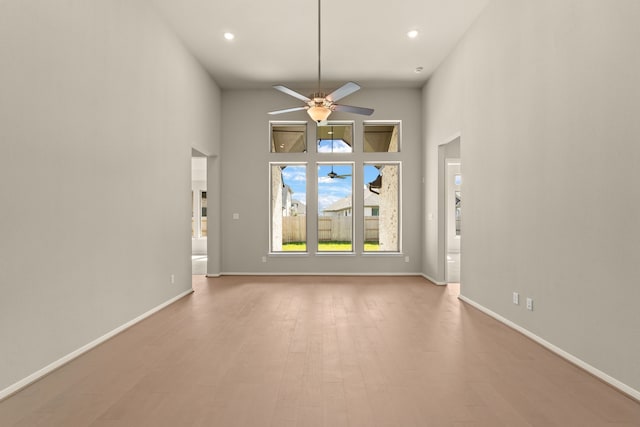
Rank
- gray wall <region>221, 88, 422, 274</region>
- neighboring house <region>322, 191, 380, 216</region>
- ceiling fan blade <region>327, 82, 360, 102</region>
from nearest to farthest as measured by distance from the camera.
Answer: ceiling fan blade <region>327, 82, 360, 102</region>, gray wall <region>221, 88, 422, 274</region>, neighboring house <region>322, 191, 380, 216</region>

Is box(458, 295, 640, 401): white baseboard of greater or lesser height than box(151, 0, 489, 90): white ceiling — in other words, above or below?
below

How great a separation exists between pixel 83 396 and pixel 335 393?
5.52 ft

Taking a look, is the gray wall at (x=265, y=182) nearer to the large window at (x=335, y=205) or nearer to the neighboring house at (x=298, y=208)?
the large window at (x=335, y=205)

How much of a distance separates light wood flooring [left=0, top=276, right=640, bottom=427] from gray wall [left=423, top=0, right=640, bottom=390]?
44cm

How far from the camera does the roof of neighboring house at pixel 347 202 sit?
7645 mm

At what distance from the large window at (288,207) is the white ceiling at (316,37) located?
186 cm

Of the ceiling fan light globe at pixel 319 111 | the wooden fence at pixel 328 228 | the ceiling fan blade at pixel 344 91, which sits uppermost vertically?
the ceiling fan blade at pixel 344 91

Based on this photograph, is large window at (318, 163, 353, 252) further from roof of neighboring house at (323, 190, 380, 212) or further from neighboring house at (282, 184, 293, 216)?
neighboring house at (282, 184, 293, 216)

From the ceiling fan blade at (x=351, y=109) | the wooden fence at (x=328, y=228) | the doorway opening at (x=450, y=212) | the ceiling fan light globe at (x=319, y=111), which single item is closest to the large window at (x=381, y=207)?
the wooden fence at (x=328, y=228)

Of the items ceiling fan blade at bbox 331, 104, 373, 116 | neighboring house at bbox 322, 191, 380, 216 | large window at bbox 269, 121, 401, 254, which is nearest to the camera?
ceiling fan blade at bbox 331, 104, 373, 116

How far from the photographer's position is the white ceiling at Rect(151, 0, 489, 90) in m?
4.55

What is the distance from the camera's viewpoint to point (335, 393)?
2391 millimetres

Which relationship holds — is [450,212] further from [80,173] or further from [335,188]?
[80,173]

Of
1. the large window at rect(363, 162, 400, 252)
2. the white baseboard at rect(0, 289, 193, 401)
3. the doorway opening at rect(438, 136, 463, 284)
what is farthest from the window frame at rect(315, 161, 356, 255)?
the white baseboard at rect(0, 289, 193, 401)
